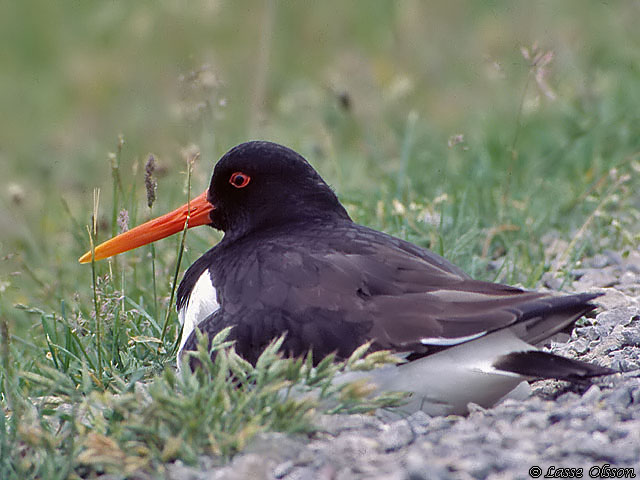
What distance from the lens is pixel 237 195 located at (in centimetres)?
421

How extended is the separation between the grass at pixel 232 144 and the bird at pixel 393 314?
0.20 metres

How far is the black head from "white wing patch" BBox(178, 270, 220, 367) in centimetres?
47

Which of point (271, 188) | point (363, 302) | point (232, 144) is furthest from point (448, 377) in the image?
point (232, 144)

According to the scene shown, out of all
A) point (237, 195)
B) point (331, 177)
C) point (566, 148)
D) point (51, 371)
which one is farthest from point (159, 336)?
point (566, 148)

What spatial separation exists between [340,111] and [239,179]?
3.24 meters

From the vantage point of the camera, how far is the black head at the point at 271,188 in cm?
412

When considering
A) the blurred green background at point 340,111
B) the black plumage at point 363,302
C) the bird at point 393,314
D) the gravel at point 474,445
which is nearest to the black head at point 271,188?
the black plumage at point 363,302

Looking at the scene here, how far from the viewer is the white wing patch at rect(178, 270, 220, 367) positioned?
356cm

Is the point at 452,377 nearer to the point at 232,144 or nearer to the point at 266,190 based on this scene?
the point at 266,190

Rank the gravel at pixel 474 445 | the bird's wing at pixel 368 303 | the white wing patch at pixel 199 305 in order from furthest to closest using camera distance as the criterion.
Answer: the white wing patch at pixel 199 305 < the bird's wing at pixel 368 303 < the gravel at pixel 474 445

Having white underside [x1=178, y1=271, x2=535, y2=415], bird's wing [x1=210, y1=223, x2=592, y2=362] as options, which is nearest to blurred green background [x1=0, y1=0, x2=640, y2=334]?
bird's wing [x1=210, y1=223, x2=592, y2=362]

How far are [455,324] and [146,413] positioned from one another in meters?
1.02

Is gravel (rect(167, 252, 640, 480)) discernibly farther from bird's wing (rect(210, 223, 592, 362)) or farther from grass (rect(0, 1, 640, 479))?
bird's wing (rect(210, 223, 592, 362))

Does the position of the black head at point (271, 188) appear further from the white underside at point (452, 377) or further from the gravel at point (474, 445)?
the gravel at point (474, 445)
